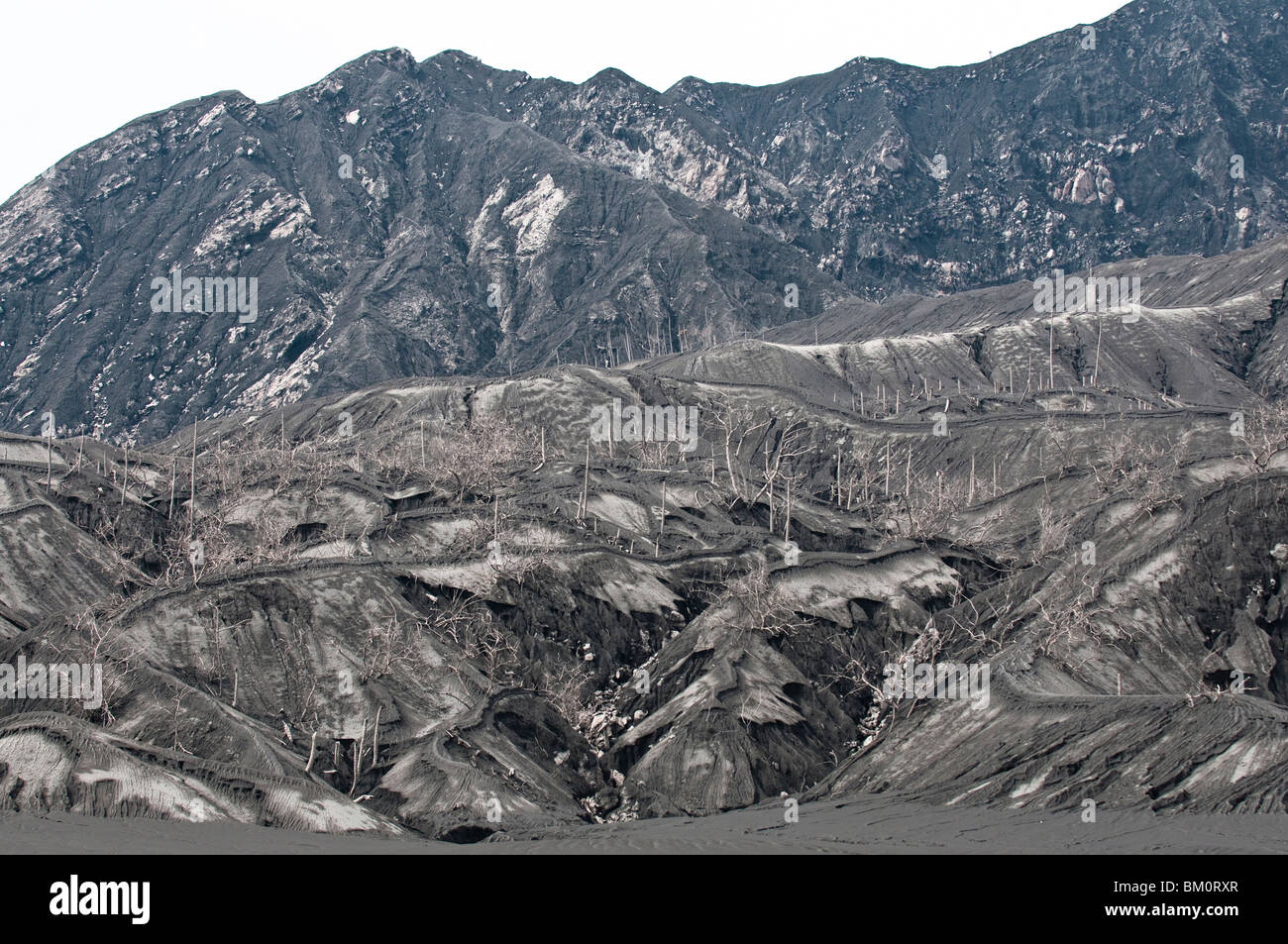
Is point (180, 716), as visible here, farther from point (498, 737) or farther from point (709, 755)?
point (709, 755)

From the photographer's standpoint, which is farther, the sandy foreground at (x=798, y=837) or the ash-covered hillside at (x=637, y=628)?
the ash-covered hillside at (x=637, y=628)

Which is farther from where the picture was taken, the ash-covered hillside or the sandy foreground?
the ash-covered hillside

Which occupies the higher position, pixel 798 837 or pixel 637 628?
pixel 637 628

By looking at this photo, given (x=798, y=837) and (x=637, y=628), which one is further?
(x=637, y=628)
